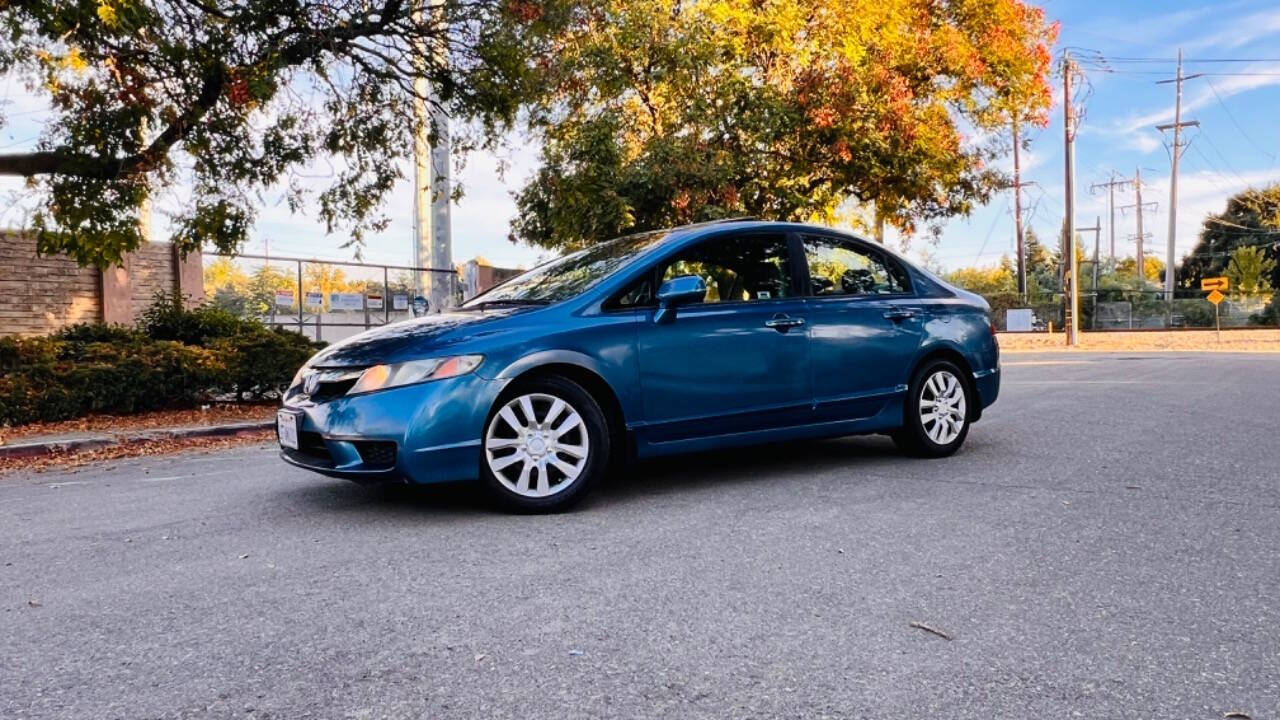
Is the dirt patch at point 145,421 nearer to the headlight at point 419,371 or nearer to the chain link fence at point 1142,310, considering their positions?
the headlight at point 419,371

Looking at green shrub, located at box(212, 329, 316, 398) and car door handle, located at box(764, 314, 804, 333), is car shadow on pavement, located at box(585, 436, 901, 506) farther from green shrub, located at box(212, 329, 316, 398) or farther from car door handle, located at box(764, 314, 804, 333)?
green shrub, located at box(212, 329, 316, 398)

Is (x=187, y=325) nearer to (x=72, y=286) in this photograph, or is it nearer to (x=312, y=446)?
(x=72, y=286)

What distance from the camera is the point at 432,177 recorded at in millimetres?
14445

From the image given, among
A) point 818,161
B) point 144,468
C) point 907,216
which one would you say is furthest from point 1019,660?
point 907,216

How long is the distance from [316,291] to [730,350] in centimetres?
1425

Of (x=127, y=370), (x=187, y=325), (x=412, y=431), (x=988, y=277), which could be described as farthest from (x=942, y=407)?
(x=988, y=277)

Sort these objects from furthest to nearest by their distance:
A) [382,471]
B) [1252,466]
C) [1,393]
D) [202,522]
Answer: [1,393] → [1252,466] → [202,522] → [382,471]

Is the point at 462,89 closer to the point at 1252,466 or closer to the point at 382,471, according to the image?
the point at 382,471

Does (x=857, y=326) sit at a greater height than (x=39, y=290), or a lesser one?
lesser

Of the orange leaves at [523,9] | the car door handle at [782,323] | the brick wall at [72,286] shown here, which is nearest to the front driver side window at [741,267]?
the car door handle at [782,323]

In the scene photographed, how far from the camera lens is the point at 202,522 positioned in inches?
190

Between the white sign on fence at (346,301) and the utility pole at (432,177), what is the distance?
53.7 inches

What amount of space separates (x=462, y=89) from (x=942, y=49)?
11421 millimetres

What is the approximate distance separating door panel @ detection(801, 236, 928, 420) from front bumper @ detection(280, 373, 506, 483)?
7.10 feet
